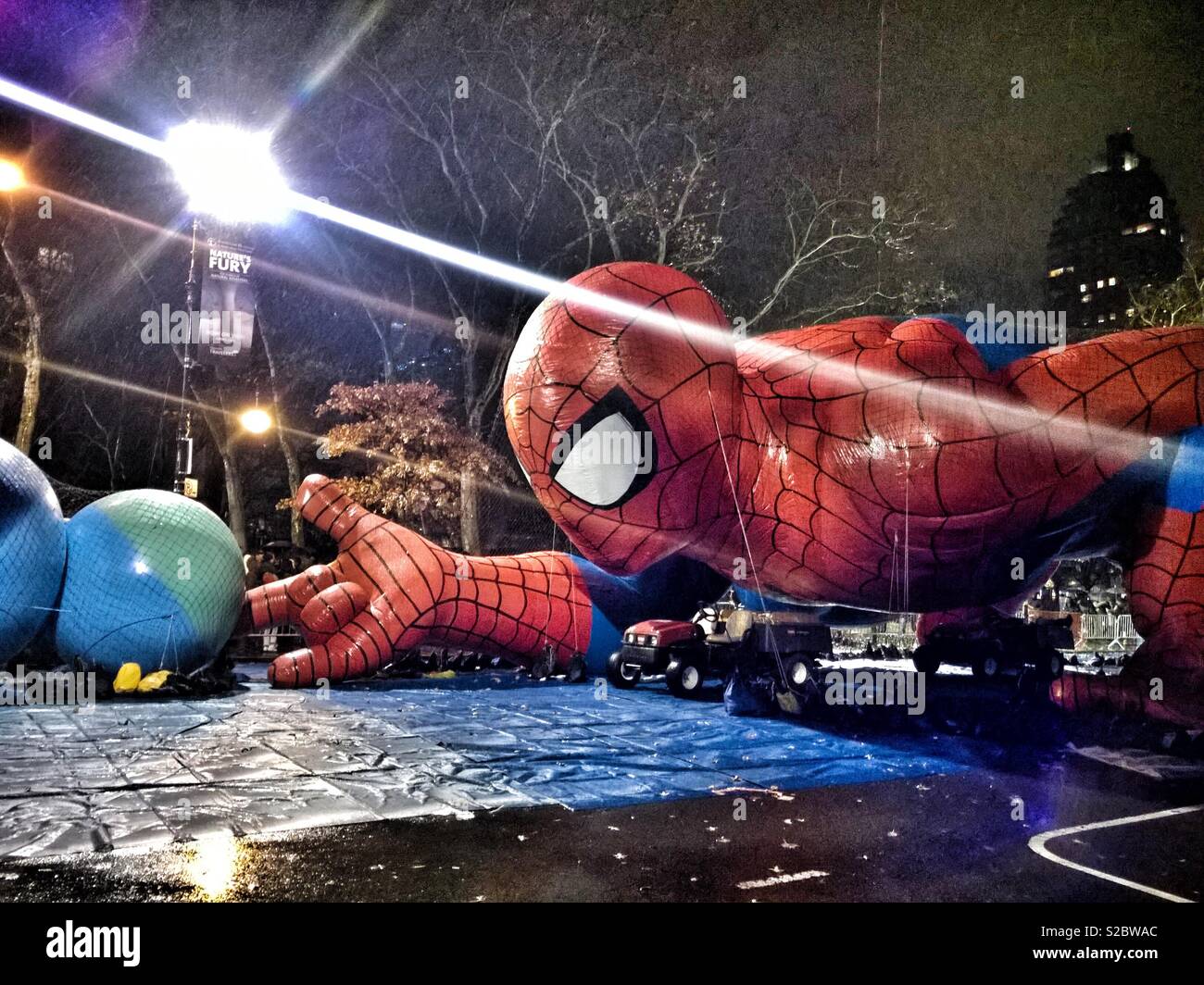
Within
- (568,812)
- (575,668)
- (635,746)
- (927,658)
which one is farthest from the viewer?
(575,668)

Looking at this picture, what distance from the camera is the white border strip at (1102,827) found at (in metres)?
3.65

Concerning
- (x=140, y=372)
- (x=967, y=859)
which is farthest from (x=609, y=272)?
(x=140, y=372)

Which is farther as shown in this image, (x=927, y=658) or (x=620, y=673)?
(x=927, y=658)

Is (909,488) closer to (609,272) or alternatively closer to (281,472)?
(609,272)

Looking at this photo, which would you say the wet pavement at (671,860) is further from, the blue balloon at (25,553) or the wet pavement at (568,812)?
the blue balloon at (25,553)

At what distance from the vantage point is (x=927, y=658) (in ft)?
36.2

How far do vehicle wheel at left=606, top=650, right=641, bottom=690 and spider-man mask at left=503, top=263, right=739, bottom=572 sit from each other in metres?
3.74

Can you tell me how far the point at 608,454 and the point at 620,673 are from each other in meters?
4.77

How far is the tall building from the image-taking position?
156ft

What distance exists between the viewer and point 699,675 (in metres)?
10.1

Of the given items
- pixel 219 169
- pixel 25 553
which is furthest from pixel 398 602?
pixel 219 169

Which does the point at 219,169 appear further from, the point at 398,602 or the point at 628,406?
the point at 628,406

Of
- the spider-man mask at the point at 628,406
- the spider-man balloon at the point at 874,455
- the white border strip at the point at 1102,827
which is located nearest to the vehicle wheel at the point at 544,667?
the spider-man balloon at the point at 874,455
